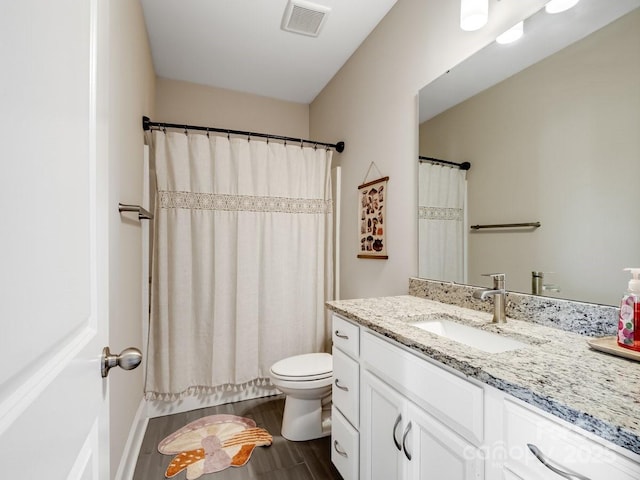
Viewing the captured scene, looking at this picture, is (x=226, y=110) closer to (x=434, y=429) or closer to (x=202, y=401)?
(x=202, y=401)

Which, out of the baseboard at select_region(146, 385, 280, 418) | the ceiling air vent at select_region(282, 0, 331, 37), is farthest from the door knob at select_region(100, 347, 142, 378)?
the ceiling air vent at select_region(282, 0, 331, 37)

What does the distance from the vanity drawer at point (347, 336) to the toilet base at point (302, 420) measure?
0.65 m

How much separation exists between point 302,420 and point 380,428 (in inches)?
35.1

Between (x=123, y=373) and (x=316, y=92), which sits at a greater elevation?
(x=316, y=92)

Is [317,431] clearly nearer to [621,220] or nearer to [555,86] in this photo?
[621,220]

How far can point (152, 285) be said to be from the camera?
6.89ft

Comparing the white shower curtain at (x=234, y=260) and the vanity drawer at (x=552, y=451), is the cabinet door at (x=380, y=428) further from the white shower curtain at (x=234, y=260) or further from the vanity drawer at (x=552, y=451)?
the white shower curtain at (x=234, y=260)

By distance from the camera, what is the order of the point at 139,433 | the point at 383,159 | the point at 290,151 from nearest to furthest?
the point at 139,433
the point at 383,159
the point at 290,151

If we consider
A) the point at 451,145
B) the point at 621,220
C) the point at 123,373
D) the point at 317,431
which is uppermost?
the point at 451,145

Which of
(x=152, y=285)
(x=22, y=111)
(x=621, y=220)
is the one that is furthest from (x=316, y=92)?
(x=22, y=111)

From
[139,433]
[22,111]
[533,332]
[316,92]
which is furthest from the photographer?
[316,92]

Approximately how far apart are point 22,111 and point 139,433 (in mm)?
2118

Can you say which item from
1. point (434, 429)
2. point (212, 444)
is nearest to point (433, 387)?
point (434, 429)

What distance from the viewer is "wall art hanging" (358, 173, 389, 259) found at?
2021mm
